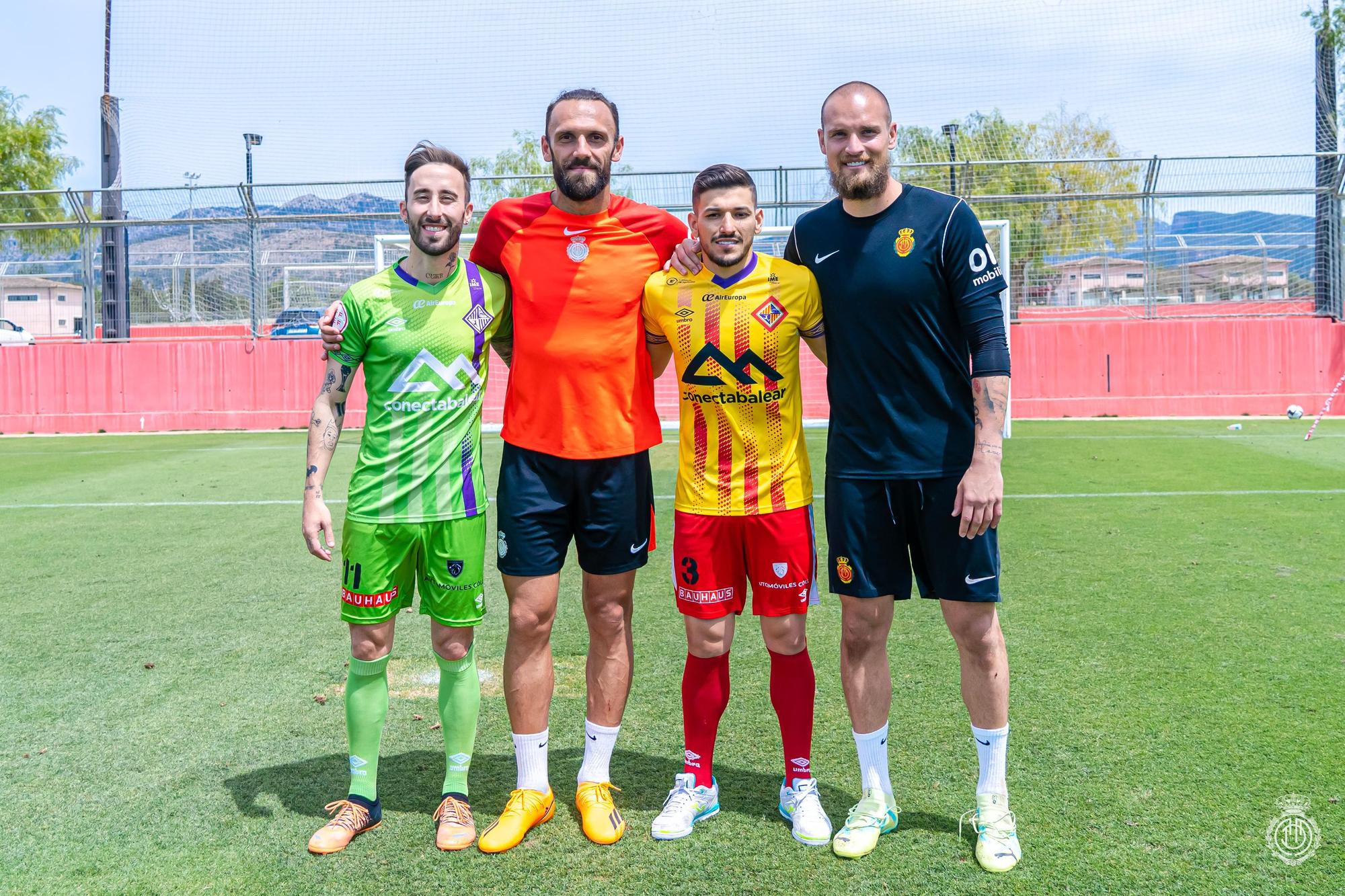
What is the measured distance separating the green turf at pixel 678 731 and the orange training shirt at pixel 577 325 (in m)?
1.26

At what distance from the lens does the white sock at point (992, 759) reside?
3.18 meters

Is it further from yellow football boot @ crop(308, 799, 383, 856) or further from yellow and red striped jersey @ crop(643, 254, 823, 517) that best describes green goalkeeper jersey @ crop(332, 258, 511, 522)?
yellow football boot @ crop(308, 799, 383, 856)

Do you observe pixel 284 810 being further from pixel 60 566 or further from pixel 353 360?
pixel 60 566

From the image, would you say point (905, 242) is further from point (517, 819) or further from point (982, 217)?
point (982, 217)

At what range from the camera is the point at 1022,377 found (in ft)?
56.6

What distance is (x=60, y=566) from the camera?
23.0 feet

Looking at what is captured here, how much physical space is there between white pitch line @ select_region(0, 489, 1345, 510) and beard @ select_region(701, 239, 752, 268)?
5733 mm

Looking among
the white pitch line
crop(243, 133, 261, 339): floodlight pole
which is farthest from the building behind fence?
the white pitch line

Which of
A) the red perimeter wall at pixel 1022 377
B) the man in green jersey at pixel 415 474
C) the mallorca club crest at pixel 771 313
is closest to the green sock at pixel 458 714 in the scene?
the man in green jersey at pixel 415 474

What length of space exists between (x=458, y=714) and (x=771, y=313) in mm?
1672

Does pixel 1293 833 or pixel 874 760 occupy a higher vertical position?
pixel 874 760


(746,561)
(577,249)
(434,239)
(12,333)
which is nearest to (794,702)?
(746,561)

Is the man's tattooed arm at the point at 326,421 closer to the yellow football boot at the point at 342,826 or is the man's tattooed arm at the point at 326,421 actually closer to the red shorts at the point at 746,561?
the yellow football boot at the point at 342,826

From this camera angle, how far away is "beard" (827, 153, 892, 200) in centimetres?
319
